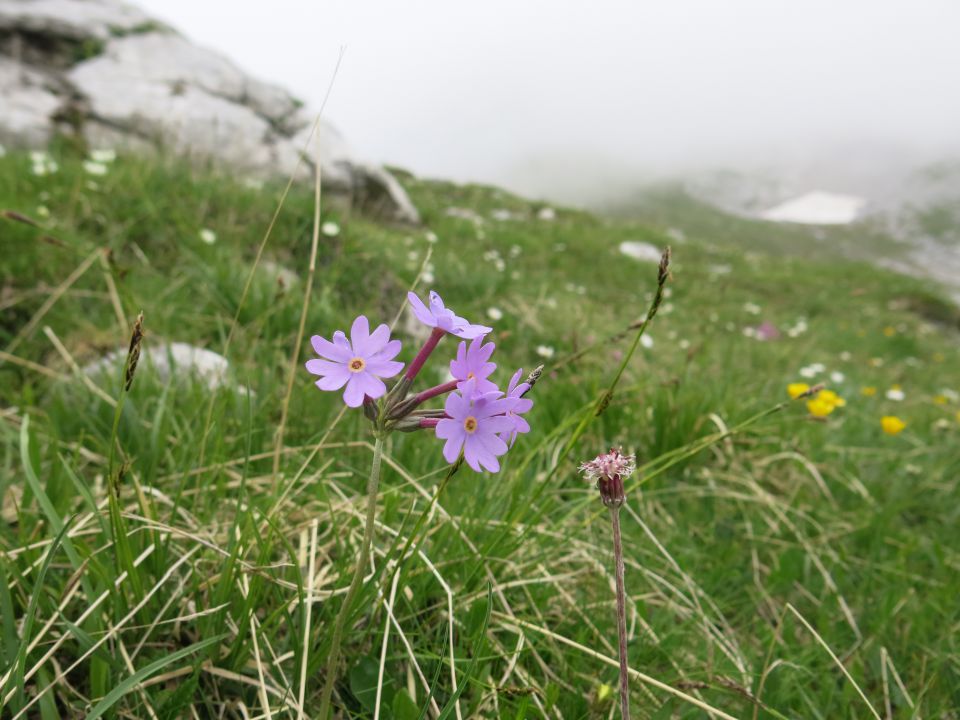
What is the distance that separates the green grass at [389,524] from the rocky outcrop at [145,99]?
3904 millimetres

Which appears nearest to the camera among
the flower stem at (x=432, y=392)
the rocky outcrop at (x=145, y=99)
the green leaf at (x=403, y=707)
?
the flower stem at (x=432, y=392)

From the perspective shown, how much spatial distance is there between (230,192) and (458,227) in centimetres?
468

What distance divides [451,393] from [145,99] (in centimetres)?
1048

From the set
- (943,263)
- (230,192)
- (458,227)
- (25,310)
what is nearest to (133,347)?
(25,310)

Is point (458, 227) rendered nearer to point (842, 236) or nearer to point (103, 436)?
point (103, 436)

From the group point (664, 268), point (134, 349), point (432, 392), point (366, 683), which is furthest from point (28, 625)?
point (664, 268)

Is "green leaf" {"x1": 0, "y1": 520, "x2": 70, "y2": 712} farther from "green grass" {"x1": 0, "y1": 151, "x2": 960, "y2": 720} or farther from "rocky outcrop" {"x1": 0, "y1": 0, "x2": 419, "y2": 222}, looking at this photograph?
"rocky outcrop" {"x1": 0, "y1": 0, "x2": 419, "y2": 222}

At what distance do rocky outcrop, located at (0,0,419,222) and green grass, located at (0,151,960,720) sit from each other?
3.90 meters

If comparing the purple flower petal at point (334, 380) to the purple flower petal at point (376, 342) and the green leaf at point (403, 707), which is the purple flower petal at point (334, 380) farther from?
the green leaf at point (403, 707)

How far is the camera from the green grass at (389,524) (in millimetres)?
1360

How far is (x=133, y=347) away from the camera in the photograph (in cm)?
95

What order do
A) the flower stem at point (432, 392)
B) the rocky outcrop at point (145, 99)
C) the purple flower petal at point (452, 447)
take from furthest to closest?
the rocky outcrop at point (145, 99), the flower stem at point (432, 392), the purple flower petal at point (452, 447)

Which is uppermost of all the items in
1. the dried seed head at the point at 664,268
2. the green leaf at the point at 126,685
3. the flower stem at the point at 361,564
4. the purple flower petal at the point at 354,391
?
the dried seed head at the point at 664,268

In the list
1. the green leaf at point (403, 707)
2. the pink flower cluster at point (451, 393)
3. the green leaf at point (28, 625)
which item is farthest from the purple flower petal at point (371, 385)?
the green leaf at point (403, 707)
